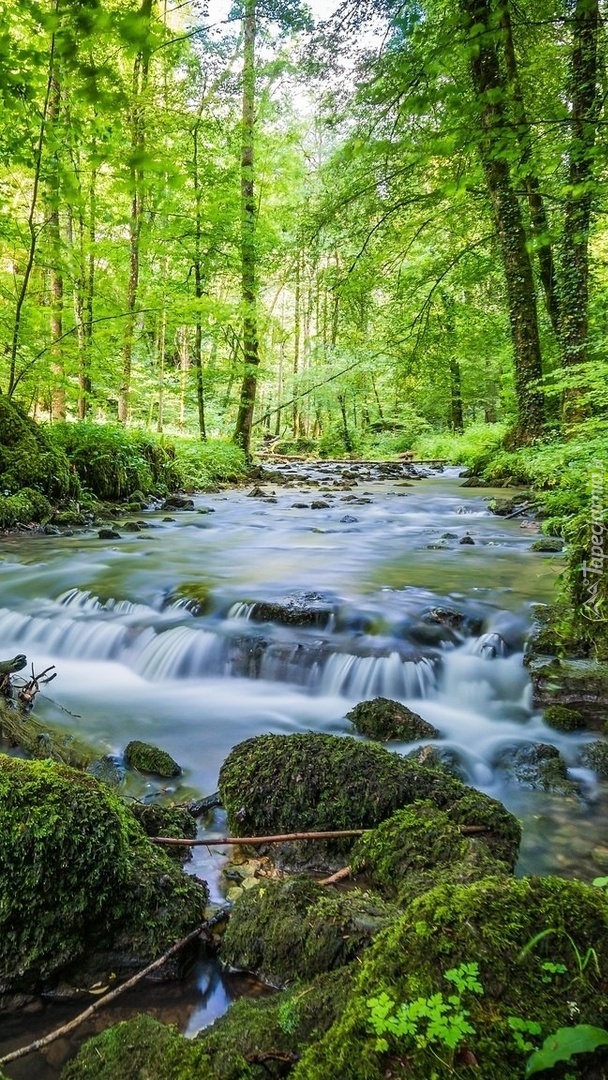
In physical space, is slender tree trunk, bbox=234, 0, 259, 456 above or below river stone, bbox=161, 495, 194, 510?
above

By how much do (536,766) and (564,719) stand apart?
0.50 meters

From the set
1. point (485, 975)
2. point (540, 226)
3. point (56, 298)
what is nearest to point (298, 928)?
point (485, 975)

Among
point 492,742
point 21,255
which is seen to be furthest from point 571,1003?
point 21,255

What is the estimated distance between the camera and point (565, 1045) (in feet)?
3.24

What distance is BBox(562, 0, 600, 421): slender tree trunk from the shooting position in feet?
25.7

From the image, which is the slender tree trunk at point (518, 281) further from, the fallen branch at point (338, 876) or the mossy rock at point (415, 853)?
the fallen branch at point (338, 876)

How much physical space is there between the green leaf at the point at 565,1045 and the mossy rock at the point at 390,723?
288 centimetres

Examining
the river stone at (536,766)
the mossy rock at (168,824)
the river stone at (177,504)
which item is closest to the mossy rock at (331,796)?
the mossy rock at (168,824)

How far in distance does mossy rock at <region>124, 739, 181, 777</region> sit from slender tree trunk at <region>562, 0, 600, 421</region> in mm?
6053

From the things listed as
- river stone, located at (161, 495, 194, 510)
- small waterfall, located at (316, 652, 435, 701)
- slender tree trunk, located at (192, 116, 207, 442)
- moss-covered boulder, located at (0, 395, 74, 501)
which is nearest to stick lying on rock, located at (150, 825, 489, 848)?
small waterfall, located at (316, 652, 435, 701)

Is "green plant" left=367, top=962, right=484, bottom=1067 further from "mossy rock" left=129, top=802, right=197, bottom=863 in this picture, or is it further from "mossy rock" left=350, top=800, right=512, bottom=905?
"mossy rock" left=129, top=802, right=197, bottom=863

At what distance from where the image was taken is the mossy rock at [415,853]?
196 centimetres

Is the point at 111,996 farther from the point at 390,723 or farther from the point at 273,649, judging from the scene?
the point at 273,649

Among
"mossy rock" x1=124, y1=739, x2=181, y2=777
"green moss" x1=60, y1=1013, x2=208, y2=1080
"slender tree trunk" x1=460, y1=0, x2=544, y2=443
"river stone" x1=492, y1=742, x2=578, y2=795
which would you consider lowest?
"river stone" x1=492, y1=742, x2=578, y2=795
